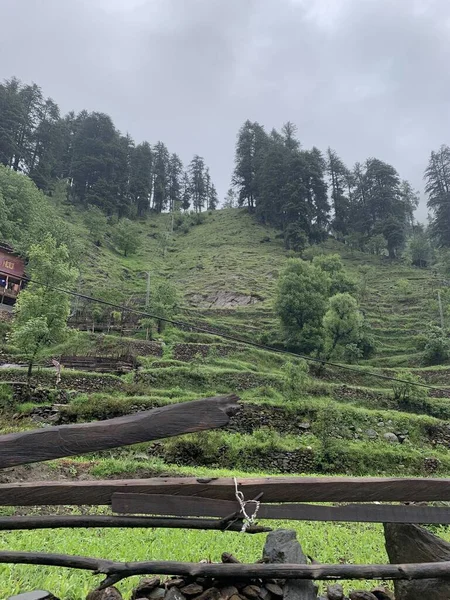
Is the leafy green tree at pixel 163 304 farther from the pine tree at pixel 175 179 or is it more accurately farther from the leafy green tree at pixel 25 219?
the pine tree at pixel 175 179

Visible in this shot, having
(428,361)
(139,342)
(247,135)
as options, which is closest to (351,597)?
(139,342)

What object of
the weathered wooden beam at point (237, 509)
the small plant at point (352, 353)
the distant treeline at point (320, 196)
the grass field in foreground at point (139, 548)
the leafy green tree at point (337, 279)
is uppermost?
the distant treeline at point (320, 196)

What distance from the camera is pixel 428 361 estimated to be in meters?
35.0

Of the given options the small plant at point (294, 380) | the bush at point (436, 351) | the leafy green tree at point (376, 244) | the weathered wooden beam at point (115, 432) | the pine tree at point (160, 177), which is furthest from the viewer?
the pine tree at point (160, 177)

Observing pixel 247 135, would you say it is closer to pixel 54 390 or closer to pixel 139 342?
pixel 139 342

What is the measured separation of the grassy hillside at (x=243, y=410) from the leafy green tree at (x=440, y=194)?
855 inches

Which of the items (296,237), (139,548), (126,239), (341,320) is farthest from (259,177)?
(139,548)

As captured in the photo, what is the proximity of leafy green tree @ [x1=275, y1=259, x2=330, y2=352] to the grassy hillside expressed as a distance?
9.29 feet

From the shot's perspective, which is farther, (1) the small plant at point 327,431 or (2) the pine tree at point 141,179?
(2) the pine tree at point 141,179

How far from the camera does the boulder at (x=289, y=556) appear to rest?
8.38ft

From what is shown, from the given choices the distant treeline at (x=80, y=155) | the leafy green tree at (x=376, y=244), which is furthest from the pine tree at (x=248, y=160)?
Answer: the leafy green tree at (x=376, y=244)

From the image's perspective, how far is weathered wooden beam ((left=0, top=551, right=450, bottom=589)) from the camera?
246 centimetres

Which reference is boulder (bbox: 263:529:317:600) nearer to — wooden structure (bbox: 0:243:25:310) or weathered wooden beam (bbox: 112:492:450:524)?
weathered wooden beam (bbox: 112:492:450:524)

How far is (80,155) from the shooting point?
3027 inches
